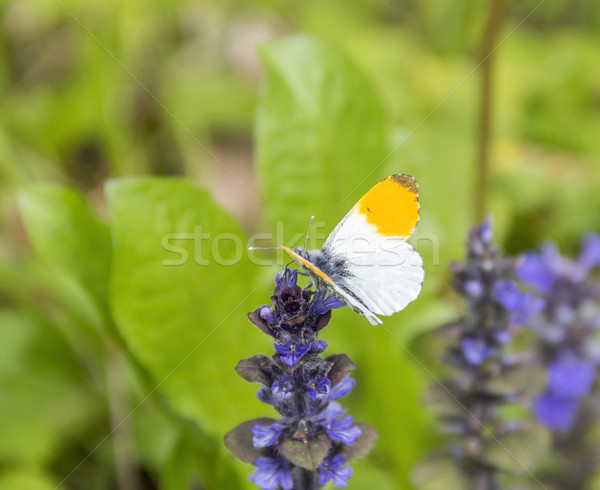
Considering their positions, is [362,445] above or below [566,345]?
below

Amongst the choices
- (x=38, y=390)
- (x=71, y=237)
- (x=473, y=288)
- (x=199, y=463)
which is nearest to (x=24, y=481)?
(x=38, y=390)

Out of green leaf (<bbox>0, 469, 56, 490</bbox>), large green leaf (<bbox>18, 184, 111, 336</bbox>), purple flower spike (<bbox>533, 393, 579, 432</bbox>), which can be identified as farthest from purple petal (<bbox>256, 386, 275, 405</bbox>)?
green leaf (<bbox>0, 469, 56, 490</bbox>)

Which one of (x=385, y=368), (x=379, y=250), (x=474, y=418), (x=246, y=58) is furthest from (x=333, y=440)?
(x=246, y=58)

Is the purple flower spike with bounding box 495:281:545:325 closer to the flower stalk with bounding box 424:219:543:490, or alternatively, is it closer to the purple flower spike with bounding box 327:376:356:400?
the flower stalk with bounding box 424:219:543:490

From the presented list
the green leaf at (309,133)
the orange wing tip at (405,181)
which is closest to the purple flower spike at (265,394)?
the orange wing tip at (405,181)

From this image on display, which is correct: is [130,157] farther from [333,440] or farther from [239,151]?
[333,440]

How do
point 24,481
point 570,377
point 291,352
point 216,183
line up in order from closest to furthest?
point 291,352 < point 570,377 < point 24,481 < point 216,183

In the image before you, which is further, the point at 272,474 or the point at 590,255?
the point at 590,255

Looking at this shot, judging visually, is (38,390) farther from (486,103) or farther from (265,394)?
(486,103)
